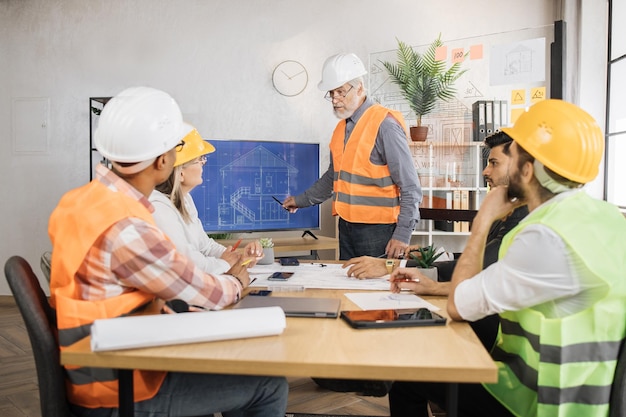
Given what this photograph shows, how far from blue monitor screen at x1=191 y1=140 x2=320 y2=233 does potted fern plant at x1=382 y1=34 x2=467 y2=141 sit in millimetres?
960

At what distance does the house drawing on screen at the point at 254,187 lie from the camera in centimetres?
471

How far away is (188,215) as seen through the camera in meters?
2.49

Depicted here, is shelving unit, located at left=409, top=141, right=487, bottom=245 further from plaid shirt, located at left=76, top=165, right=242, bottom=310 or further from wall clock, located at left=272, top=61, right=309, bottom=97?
plaid shirt, located at left=76, top=165, right=242, bottom=310

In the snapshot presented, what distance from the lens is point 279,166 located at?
483 cm

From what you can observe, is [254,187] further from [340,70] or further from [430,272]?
[430,272]

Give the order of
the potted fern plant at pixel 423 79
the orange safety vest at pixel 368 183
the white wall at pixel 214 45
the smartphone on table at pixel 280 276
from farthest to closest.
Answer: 1. the white wall at pixel 214 45
2. the potted fern plant at pixel 423 79
3. the orange safety vest at pixel 368 183
4. the smartphone on table at pixel 280 276

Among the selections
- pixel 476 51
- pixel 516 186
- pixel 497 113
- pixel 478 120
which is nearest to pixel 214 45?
pixel 476 51

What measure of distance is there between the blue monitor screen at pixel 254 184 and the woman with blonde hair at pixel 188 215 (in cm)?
201

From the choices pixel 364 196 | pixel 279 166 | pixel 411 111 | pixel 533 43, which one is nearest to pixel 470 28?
pixel 411 111

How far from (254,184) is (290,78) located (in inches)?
43.6

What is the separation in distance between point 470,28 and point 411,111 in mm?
1342

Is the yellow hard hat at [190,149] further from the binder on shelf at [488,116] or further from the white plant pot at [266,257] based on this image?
the binder on shelf at [488,116]

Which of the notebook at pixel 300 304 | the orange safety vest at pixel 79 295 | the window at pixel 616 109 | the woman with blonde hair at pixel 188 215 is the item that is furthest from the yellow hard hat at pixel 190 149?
the window at pixel 616 109

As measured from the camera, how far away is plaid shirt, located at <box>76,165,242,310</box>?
4.35 ft
